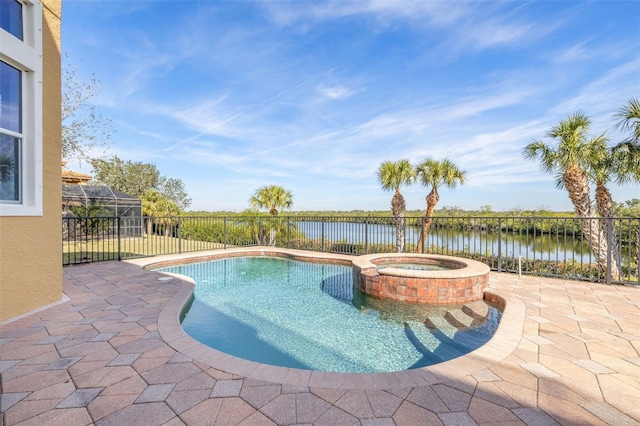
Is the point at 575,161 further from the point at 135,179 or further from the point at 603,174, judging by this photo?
the point at 135,179

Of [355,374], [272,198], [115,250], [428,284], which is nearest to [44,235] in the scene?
[355,374]

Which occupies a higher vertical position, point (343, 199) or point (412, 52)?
point (412, 52)

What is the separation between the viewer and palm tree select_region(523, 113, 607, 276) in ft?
25.8

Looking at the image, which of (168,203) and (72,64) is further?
(168,203)

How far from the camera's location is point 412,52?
8891 mm

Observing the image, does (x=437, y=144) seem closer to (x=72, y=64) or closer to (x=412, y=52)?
(x=412, y=52)

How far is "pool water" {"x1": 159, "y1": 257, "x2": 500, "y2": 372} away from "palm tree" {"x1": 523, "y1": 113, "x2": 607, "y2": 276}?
6.79m

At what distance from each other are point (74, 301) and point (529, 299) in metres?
6.36

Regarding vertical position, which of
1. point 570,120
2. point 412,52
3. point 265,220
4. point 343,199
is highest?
point 412,52

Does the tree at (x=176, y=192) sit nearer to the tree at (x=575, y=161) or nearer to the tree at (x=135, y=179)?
the tree at (x=135, y=179)

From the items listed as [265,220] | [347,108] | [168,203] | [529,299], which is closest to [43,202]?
[529,299]

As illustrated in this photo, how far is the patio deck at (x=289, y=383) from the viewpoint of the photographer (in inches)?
60.9

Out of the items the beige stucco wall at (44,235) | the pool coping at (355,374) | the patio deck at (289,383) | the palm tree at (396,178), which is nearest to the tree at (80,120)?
the beige stucco wall at (44,235)

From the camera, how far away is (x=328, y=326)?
352 cm
